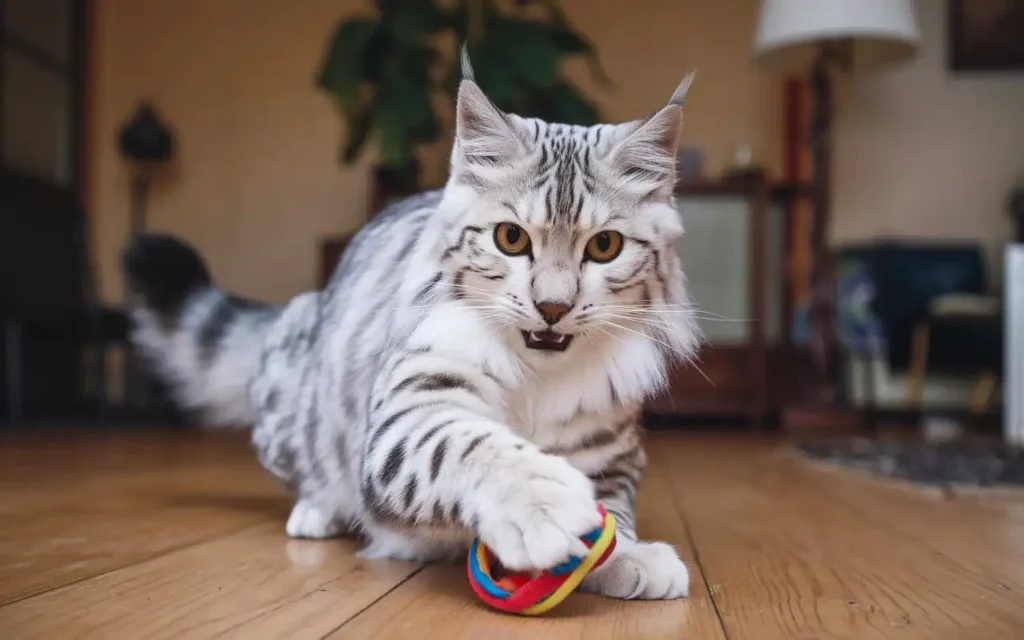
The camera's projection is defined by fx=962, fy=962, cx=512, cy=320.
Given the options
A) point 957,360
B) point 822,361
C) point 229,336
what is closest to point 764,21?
point 822,361

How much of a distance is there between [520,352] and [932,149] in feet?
15.5

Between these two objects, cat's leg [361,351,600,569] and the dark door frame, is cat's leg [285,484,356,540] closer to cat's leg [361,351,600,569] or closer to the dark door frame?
cat's leg [361,351,600,569]

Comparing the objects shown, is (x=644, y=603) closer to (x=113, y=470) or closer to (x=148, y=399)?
(x=113, y=470)

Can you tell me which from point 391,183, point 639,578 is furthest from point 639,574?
point 391,183

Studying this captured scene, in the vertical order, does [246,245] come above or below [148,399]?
above

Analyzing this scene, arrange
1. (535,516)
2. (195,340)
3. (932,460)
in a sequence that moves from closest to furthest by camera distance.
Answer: (535,516)
(195,340)
(932,460)

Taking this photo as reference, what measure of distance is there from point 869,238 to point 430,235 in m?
4.47

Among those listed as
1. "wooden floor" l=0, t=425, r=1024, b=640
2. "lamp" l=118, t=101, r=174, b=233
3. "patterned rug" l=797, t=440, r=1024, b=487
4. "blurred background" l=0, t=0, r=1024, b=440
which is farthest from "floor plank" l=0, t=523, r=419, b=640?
"lamp" l=118, t=101, r=174, b=233

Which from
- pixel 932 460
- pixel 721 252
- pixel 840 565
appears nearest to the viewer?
pixel 840 565

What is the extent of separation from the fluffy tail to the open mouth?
2.28 ft

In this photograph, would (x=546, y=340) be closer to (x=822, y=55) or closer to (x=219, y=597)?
(x=219, y=597)

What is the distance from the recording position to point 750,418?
12.7 feet

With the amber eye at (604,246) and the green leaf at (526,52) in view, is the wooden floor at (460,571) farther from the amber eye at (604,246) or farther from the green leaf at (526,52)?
the green leaf at (526,52)

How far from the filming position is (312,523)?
4.62 feet
